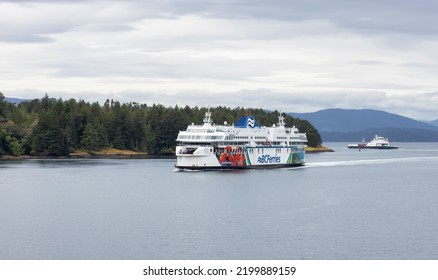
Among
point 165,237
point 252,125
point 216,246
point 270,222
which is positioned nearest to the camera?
point 216,246

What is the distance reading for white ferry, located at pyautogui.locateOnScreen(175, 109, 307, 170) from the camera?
117 metres

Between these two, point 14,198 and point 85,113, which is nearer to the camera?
point 14,198

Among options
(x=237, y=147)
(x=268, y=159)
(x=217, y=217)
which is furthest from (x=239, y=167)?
(x=217, y=217)

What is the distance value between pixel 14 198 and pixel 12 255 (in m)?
35.0

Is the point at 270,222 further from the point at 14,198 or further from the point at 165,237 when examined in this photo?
the point at 14,198

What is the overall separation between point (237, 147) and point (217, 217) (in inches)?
2184

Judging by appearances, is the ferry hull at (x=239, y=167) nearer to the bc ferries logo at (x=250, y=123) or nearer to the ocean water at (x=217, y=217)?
the ocean water at (x=217, y=217)

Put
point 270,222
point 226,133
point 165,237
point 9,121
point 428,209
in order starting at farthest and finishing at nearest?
1. point 9,121
2. point 226,133
3. point 428,209
4. point 270,222
5. point 165,237

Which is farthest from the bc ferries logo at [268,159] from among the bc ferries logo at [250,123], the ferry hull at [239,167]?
the bc ferries logo at [250,123]

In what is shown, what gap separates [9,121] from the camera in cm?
19275

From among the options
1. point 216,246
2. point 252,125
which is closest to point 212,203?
point 216,246

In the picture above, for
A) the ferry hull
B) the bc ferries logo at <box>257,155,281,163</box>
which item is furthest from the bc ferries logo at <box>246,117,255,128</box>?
the ferry hull

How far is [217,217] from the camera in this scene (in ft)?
224

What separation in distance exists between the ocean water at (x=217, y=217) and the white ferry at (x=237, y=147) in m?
4.54
